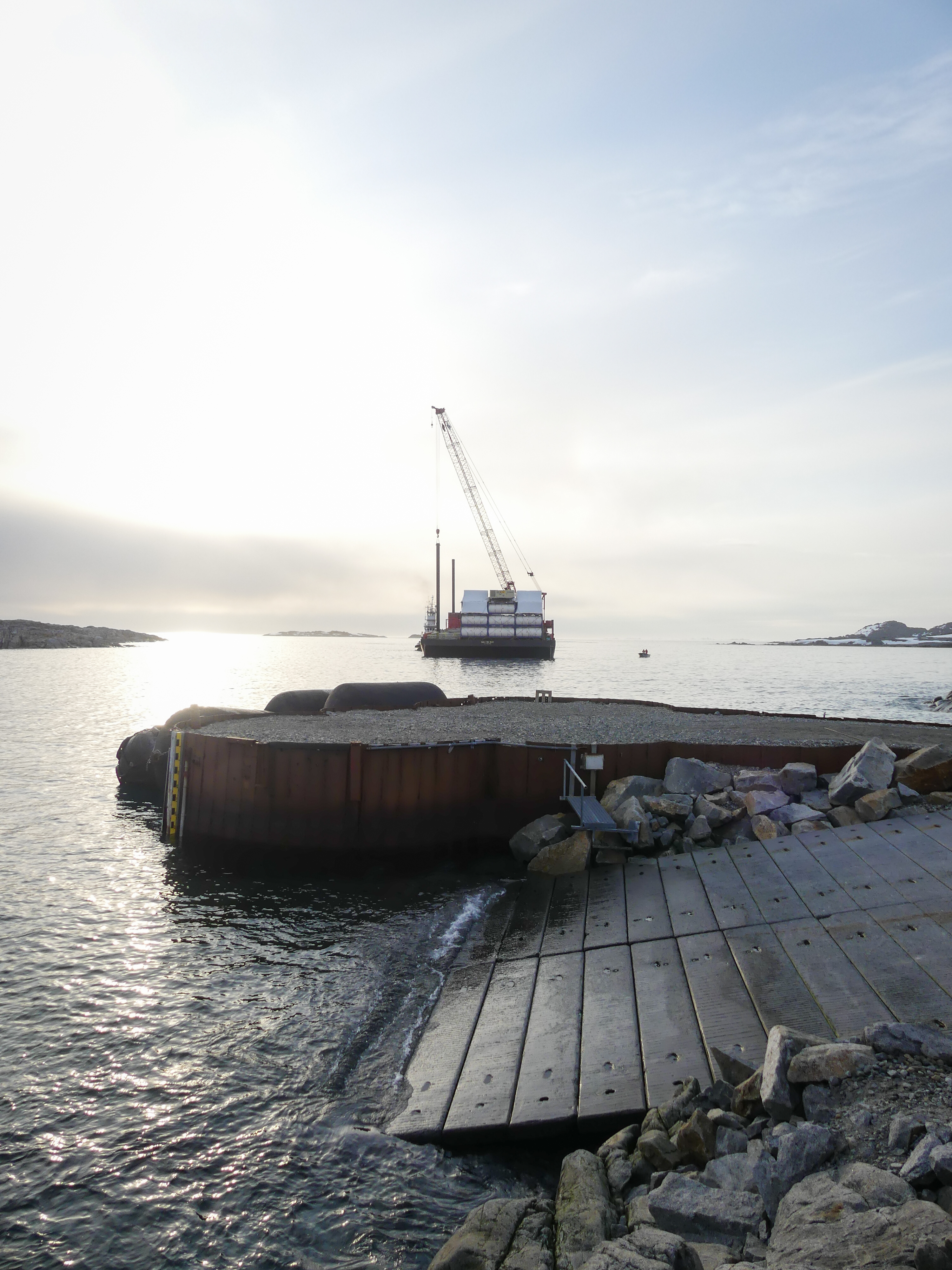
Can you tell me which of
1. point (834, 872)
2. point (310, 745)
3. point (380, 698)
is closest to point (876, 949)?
point (834, 872)

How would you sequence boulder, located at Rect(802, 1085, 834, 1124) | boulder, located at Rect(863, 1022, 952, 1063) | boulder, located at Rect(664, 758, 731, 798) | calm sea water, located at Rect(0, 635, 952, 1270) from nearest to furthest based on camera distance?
boulder, located at Rect(802, 1085, 834, 1124), boulder, located at Rect(863, 1022, 952, 1063), calm sea water, located at Rect(0, 635, 952, 1270), boulder, located at Rect(664, 758, 731, 798)

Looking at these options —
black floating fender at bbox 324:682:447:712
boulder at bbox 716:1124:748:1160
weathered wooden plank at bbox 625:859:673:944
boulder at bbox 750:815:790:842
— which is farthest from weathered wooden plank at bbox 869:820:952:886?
black floating fender at bbox 324:682:447:712

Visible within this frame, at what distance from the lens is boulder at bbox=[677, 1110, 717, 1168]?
5.64 metres

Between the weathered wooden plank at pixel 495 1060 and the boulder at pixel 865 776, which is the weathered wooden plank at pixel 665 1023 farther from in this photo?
the boulder at pixel 865 776

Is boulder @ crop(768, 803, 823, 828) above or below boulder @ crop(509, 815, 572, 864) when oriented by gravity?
above

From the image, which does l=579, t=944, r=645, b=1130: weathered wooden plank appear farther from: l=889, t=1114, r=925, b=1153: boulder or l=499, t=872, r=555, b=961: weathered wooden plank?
l=889, t=1114, r=925, b=1153: boulder

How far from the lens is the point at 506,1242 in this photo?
5227mm

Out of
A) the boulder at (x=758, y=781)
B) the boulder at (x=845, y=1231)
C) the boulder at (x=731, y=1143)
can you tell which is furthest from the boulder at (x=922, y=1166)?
the boulder at (x=758, y=781)

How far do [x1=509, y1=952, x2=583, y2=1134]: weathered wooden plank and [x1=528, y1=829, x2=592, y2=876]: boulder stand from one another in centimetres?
393

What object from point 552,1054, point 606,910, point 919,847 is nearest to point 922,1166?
point 552,1054

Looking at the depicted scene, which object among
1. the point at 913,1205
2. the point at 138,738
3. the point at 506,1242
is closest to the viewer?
the point at 913,1205

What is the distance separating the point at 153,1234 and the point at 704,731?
17.9 m

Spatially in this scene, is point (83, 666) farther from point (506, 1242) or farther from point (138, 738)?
point (506, 1242)

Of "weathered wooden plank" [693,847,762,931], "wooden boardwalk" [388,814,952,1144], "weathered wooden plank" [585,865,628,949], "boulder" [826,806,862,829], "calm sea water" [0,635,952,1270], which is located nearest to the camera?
"calm sea water" [0,635,952,1270]
